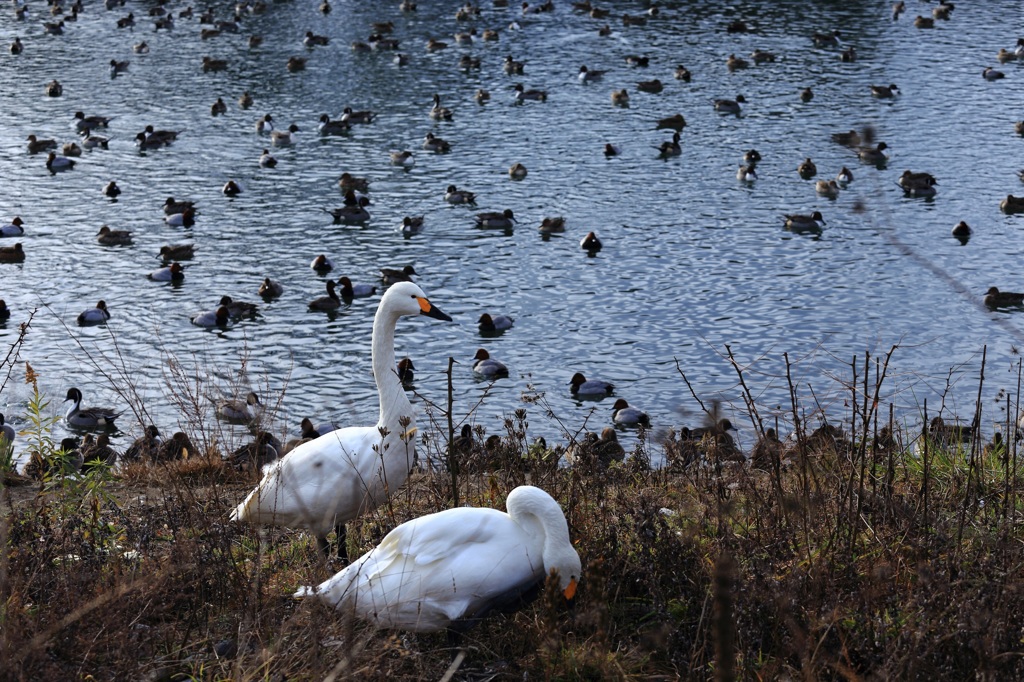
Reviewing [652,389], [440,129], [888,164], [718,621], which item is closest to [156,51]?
[440,129]

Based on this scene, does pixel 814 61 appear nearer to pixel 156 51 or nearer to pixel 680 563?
pixel 156 51

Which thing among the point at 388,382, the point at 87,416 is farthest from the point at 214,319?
the point at 388,382

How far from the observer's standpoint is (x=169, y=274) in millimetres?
20938

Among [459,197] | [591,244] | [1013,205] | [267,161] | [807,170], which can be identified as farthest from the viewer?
[267,161]

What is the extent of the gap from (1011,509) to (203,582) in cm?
488

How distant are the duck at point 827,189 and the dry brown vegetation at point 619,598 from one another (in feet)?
56.6

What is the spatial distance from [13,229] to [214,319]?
6.50 meters

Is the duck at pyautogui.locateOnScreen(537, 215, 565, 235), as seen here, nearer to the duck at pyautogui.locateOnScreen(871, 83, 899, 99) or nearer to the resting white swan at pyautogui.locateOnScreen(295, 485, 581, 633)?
the duck at pyautogui.locateOnScreen(871, 83, 899, 99)

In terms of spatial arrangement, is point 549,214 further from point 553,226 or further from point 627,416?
point 627,416

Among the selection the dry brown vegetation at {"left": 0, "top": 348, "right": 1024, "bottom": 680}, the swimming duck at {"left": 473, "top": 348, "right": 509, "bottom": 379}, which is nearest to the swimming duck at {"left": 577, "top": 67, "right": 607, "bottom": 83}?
the swimming duck at {"left": 473, "top": 348, "right": 509, "bottom": 379}

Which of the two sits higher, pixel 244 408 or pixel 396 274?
pixel 244 408

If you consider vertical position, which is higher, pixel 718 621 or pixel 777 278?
pixel 718 621

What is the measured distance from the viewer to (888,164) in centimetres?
2564

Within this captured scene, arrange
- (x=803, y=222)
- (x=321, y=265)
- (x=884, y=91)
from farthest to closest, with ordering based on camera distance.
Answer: (x=884, y=91) → (x=803, y=222) → (x=321, y=265)
